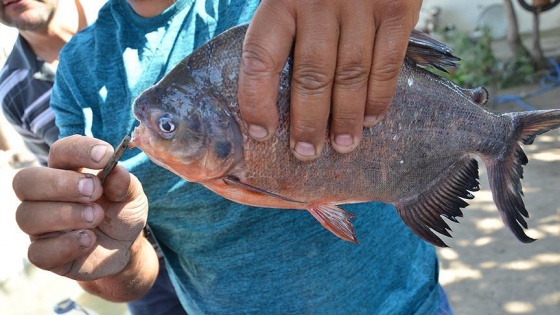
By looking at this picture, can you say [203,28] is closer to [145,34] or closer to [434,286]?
[145,34]

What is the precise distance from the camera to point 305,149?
1320 mm

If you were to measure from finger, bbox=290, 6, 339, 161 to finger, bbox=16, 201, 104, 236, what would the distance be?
64 centimetres

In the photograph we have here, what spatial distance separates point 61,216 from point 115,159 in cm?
23

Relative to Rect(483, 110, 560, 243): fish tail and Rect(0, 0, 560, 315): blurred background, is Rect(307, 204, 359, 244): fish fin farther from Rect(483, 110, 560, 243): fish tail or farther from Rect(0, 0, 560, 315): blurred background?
Rect(0, 0, 560, 315): blurred background

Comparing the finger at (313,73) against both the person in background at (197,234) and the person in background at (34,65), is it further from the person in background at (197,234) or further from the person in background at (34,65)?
the person in background at (34,65)

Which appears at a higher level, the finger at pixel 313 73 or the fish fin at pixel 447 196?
the finger at pixel 313 73

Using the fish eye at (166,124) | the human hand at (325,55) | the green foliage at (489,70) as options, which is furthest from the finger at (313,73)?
the green foliage at (489,70)

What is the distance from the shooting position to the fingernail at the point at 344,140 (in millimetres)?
1309

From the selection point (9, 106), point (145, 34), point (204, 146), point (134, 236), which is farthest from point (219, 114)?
point (9, 106)

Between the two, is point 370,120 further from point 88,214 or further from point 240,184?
point 88,214

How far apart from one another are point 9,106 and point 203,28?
1657 millimetres

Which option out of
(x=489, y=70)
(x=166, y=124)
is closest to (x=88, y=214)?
→ (x=166, y=124)

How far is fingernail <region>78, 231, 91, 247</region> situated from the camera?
151cm

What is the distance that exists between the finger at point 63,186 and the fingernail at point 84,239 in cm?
10
